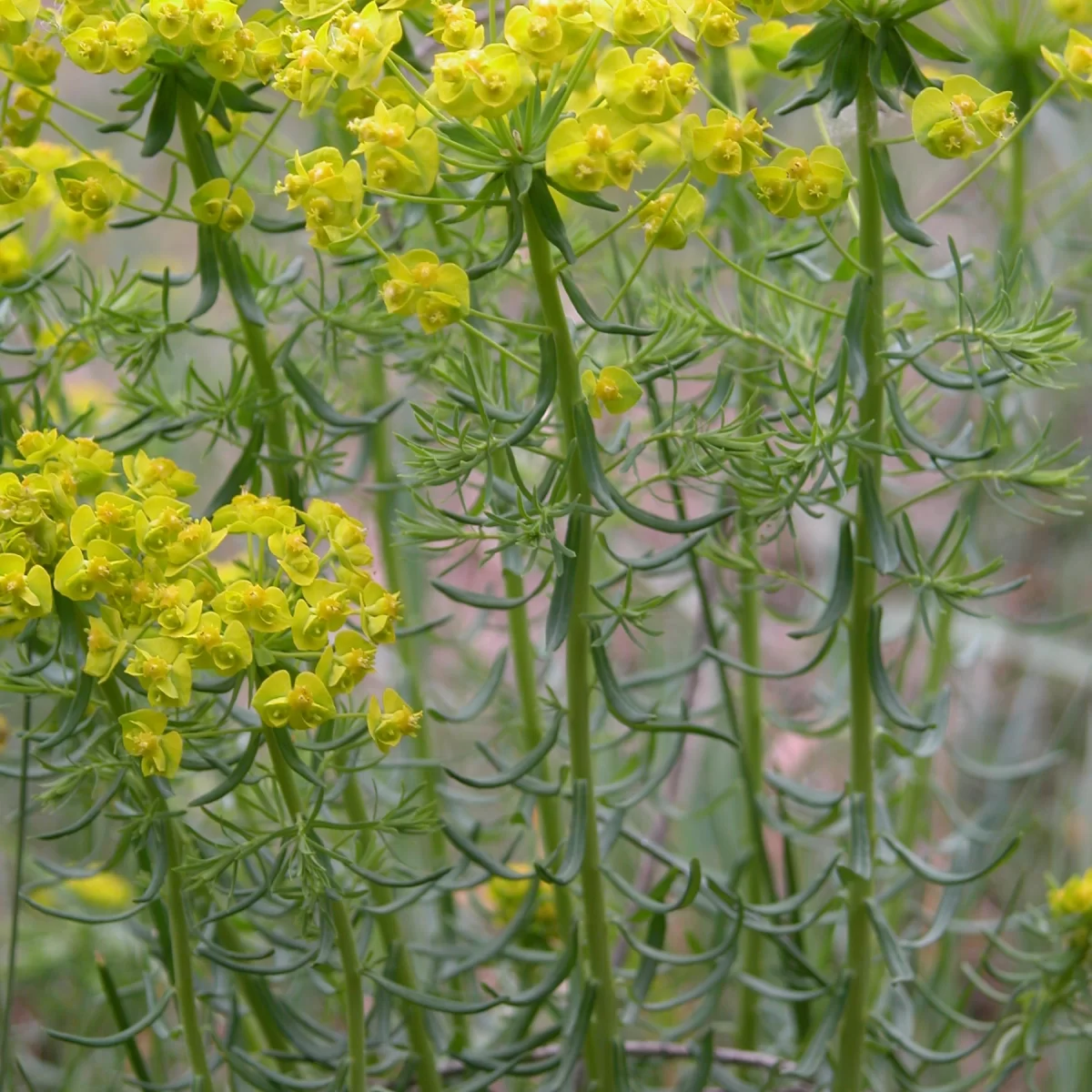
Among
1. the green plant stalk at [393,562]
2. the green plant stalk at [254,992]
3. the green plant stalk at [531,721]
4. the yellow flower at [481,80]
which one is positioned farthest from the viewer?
the green plant stalk at [393,562]

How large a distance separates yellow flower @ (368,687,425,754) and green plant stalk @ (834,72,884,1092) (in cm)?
39

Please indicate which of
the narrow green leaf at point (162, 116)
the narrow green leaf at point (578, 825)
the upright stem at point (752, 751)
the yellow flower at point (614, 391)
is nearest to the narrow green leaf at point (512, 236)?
the yellow flower at point (614, 391)

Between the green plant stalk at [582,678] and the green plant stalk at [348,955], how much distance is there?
194 mm

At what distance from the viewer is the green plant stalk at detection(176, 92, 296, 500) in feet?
3.37

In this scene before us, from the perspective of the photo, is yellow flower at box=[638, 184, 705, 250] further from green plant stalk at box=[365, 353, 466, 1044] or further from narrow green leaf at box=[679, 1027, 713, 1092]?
narrow green leaf at box=[679, 1027, 713, 1092]

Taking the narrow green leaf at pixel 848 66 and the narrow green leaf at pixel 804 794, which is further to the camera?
the narrow green leaf at pixel 804 794

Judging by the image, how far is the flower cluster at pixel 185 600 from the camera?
85 centimetres

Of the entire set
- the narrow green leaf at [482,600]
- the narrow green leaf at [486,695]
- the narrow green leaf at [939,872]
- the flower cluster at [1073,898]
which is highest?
the narrow green leaf at [482,600]

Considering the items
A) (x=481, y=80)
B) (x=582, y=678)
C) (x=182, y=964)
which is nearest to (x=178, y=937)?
(x=182, y=964)

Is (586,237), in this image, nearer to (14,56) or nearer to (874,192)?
(874,192)

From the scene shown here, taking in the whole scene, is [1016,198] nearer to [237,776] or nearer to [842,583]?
[842,583]

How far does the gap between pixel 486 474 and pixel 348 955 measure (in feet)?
1.29

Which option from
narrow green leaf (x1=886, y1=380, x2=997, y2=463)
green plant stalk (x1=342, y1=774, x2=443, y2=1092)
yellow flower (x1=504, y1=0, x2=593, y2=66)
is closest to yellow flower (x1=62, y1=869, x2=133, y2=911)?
green plant stalk (x1=342, y1=774, x2=443, y2=1092)

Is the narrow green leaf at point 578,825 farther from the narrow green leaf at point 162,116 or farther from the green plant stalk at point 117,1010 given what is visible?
the narrow green leaf at point 162,116
